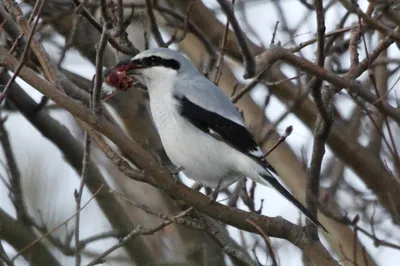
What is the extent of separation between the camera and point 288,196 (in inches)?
137

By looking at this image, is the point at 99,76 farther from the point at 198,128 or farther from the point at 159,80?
the point at 159,80

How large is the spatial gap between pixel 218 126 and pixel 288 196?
2.00ft

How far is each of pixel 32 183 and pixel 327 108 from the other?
170cm

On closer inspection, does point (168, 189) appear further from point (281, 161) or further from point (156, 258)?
point (281, 161)

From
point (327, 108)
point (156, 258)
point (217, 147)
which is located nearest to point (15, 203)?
point (156, 258)

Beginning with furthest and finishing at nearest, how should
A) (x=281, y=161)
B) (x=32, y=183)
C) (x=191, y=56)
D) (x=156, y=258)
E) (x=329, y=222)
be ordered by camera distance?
(x=191, y=56), (x=281, y=161), (x=329, y=222), (x=156, y=258), (x=32, y=183)

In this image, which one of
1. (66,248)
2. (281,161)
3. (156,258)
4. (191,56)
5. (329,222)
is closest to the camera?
(66,248)

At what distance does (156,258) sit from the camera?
4219 mm

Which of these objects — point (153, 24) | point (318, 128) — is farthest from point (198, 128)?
point (318, 128)

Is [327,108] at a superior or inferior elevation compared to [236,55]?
inferior

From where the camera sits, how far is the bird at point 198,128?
3.79m

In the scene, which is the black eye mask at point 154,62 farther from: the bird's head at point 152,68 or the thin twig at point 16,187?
Result: the thin twig at point 16,187

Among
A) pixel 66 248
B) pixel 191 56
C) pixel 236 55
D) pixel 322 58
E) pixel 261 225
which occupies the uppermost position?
pixel 191 56

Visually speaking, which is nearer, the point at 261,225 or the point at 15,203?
the point at 261,225
